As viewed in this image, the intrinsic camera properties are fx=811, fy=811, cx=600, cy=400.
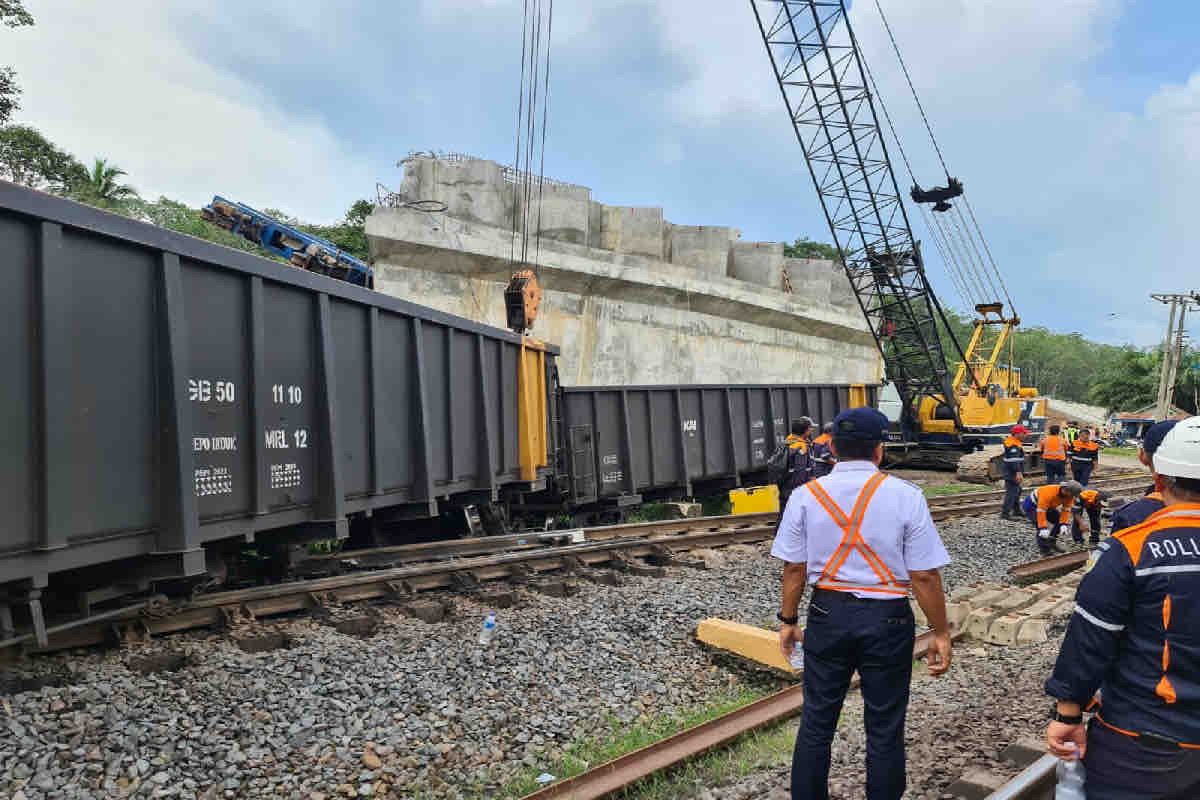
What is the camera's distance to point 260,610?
5.80 metres

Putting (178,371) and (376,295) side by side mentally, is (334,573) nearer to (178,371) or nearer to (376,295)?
(376,295)

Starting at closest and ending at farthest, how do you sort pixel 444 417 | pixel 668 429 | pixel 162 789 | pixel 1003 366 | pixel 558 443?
pixel 162 789
pixel 444 417
pixel 558 443
pixel 668 429
pixel 1003 366

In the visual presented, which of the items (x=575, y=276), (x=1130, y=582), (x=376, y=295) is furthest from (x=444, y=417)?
(x=575, y=276)

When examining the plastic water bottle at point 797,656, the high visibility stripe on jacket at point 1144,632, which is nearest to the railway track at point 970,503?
the plastic water bottle at point 797,656

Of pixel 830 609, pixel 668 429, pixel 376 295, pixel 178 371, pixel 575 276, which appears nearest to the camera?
pixel 830 609

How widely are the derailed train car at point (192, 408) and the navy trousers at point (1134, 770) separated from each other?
4572mm

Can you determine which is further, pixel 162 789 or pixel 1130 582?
pixel 162 789

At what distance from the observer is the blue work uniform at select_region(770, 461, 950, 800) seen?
3.00 metres

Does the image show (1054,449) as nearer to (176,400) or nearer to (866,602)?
(866,602)

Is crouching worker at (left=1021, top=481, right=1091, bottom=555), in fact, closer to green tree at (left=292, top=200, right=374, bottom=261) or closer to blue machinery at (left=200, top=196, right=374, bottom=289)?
blue machinery at (left=200, top=196, right=374, bottom=289)

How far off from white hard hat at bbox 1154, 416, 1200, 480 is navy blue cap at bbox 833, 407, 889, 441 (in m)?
1.01

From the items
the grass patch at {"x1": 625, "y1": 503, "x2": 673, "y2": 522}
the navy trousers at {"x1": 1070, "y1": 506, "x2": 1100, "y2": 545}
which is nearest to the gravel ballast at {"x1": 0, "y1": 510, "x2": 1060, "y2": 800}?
the navy trousers at {"x1": 1070, "y1": 506, "x2": 1100, "y2": 545}

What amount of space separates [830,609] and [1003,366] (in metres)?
27.6

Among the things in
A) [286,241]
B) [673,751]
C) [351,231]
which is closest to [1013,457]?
[673,751]
